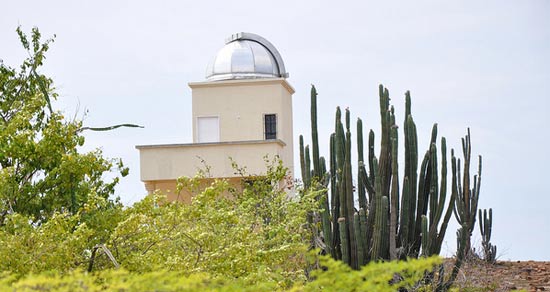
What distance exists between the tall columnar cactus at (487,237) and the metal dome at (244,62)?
960 centimetres

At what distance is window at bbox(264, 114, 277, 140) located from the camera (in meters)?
28.5

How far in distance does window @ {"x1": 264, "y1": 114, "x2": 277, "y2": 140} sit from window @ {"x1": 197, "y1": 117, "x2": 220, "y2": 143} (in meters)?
1.38

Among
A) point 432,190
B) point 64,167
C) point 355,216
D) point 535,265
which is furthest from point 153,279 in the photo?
point 535,265

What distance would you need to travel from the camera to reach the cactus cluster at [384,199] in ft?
45.8

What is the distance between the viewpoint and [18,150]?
1275 centimetres

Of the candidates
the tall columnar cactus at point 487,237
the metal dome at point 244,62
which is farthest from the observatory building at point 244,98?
the tall columnar cactus at point 487,237

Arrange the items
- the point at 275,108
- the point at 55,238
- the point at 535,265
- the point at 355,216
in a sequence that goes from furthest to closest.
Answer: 1. the point at 275,108
2. the point at 535,265
3. the point at 355,216
4. the point at 55,238

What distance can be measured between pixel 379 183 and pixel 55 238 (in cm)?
502

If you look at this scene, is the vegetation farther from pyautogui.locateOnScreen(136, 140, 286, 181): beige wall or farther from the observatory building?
the observatory building

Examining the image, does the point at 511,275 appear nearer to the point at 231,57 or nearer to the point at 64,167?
the point at 64,167

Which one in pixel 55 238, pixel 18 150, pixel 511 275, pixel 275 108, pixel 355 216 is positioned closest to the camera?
pixel 55 238

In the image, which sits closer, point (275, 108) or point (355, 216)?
point (355, 216)

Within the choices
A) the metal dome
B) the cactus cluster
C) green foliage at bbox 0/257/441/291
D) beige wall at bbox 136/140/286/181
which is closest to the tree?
the cactus cluster

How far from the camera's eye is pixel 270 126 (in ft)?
93.9
